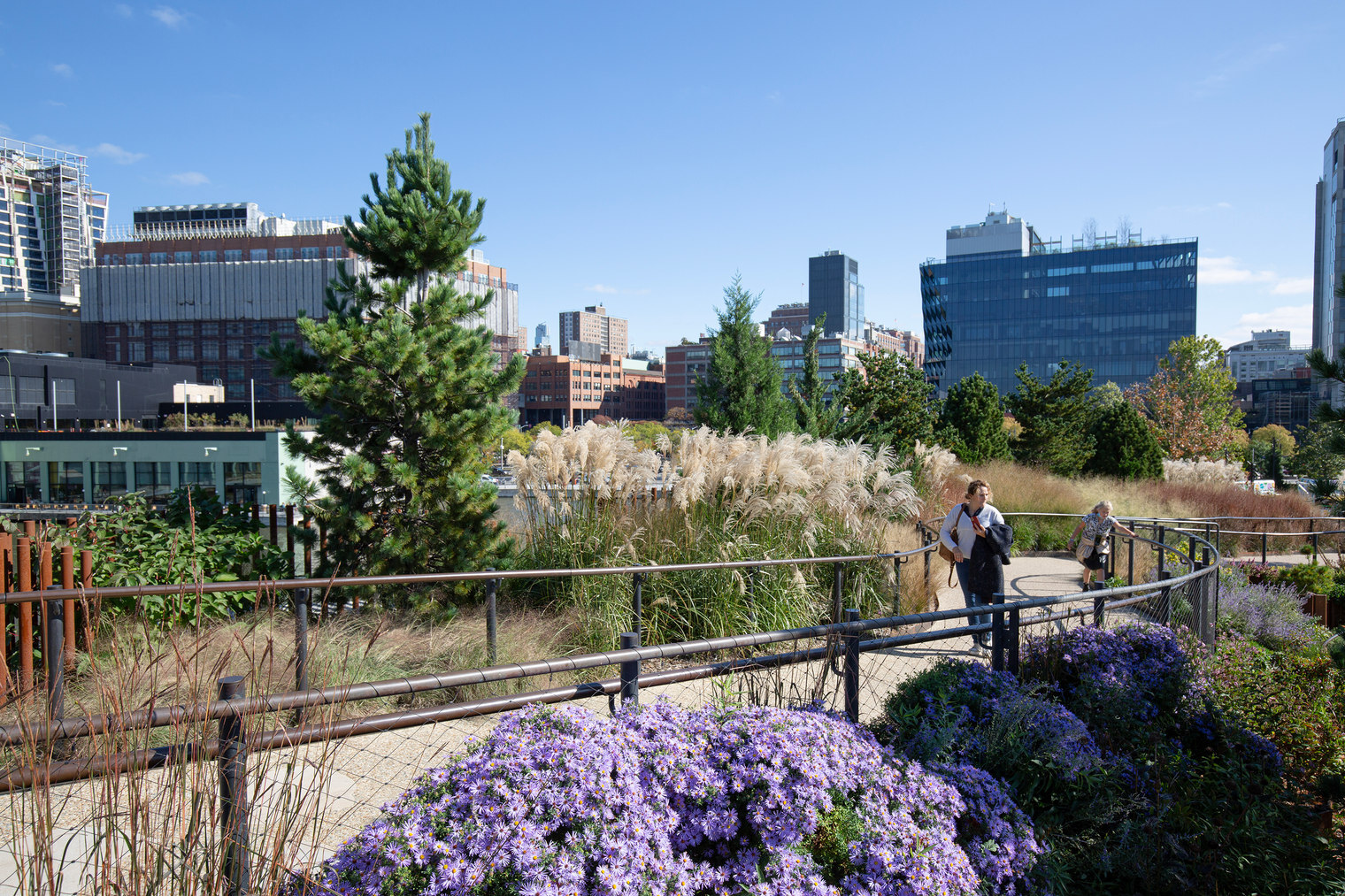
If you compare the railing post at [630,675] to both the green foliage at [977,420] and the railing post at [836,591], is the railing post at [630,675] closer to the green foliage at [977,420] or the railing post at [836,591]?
the railing post at [836,591]

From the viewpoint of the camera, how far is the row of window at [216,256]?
4850 inches

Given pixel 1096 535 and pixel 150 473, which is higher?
pixel 1096 535

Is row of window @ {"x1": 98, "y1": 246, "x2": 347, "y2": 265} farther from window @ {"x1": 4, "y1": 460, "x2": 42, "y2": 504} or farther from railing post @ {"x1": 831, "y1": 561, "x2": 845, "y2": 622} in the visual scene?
railing post @ {"x1": 831, "y1": 561, "x2": 845, "y2": 622}

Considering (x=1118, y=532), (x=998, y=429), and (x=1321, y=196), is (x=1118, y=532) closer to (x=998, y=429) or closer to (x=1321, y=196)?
(x=998, y=429)

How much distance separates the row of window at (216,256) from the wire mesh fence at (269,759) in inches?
5158

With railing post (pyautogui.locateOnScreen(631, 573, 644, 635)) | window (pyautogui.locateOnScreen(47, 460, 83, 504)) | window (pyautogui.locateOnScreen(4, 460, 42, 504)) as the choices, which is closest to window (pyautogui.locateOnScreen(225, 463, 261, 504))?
window (pyautogui.locateOnScreen(47, 460, 83, 504))

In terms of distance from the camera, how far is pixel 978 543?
7.74 meters

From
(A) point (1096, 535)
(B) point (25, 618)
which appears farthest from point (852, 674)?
(A) point (1096, 535)

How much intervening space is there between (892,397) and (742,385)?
8.05 metres

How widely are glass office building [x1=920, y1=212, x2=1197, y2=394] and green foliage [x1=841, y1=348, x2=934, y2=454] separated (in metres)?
86.5

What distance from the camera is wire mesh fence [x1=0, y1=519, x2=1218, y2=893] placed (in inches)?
76.8

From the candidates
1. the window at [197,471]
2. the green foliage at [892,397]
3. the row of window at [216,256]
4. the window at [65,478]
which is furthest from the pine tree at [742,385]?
the row of window at [216,256]

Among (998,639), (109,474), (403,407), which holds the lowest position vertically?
(109,474)

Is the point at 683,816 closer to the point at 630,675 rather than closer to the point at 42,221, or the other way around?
the point at 630,675
